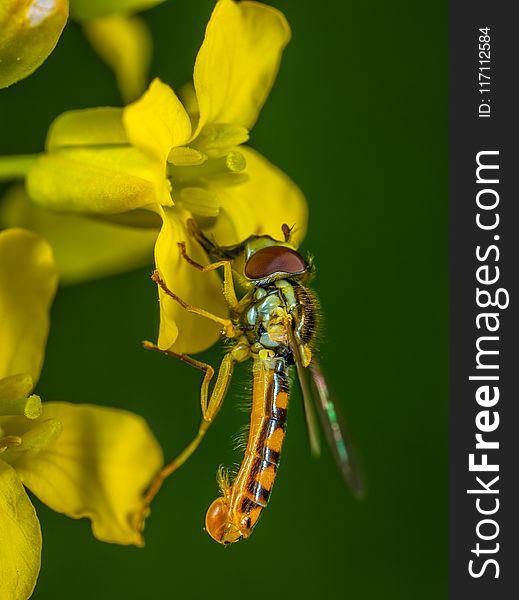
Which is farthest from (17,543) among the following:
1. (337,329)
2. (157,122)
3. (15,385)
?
(337,329)

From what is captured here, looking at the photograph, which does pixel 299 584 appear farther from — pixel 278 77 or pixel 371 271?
pixel 278 77

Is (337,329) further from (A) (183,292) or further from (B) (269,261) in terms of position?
(A) (183,292)

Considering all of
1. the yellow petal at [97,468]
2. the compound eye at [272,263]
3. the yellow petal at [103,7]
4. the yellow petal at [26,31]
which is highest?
the yellow petal at [103,7]

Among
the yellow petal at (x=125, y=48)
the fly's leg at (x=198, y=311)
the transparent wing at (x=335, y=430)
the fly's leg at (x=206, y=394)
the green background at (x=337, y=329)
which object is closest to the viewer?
the fly's leg at (x=198, y=311)

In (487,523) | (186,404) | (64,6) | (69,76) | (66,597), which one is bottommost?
(66,597)

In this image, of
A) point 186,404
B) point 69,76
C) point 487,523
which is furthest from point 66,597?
point 69,76

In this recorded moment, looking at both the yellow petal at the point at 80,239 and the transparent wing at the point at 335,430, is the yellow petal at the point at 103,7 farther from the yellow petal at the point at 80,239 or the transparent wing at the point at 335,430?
the transparent wing at the point at 335,430

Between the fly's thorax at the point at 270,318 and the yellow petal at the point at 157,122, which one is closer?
the yellow petal at the point at 157,122

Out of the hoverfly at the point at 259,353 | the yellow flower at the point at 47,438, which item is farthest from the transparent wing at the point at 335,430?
the yellow flower at the point at 47,438
